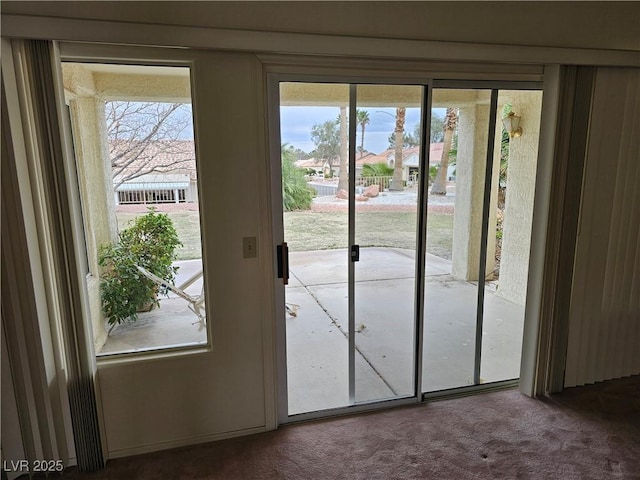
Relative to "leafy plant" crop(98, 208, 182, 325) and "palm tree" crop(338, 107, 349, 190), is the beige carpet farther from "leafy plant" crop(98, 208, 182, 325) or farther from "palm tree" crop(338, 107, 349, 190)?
"palm tree" crop(338, 107, 349, 190)

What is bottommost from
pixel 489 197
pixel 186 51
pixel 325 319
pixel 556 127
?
pixel 325 319

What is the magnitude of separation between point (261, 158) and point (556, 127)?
170 centimetres

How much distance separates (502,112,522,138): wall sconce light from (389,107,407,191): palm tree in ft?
4.66

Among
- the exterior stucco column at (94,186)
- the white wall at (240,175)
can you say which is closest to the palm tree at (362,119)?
the white wall at (240,175)

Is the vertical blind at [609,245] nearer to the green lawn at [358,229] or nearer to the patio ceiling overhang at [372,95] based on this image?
the patio ceiling overhang at [372,95]

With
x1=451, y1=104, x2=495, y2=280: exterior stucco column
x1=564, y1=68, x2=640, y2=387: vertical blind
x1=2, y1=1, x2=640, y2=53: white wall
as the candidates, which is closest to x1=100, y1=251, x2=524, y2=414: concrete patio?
x1=451, y1=104, x2=495, y2=280: exterior stucco column

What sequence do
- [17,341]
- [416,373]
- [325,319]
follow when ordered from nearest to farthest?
[17,341] < [416,373] < [325,319]

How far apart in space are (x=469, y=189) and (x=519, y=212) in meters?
Answer: 1.21

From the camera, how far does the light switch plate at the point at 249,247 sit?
206cm

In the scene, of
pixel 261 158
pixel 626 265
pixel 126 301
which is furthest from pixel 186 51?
pixel 626 265

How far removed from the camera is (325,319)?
2971 millimetres

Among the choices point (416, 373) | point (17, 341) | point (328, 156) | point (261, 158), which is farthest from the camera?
point (416, 373)

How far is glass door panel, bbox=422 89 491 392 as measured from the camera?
2.40 metres

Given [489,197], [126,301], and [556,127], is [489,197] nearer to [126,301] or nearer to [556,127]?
[556,127]
